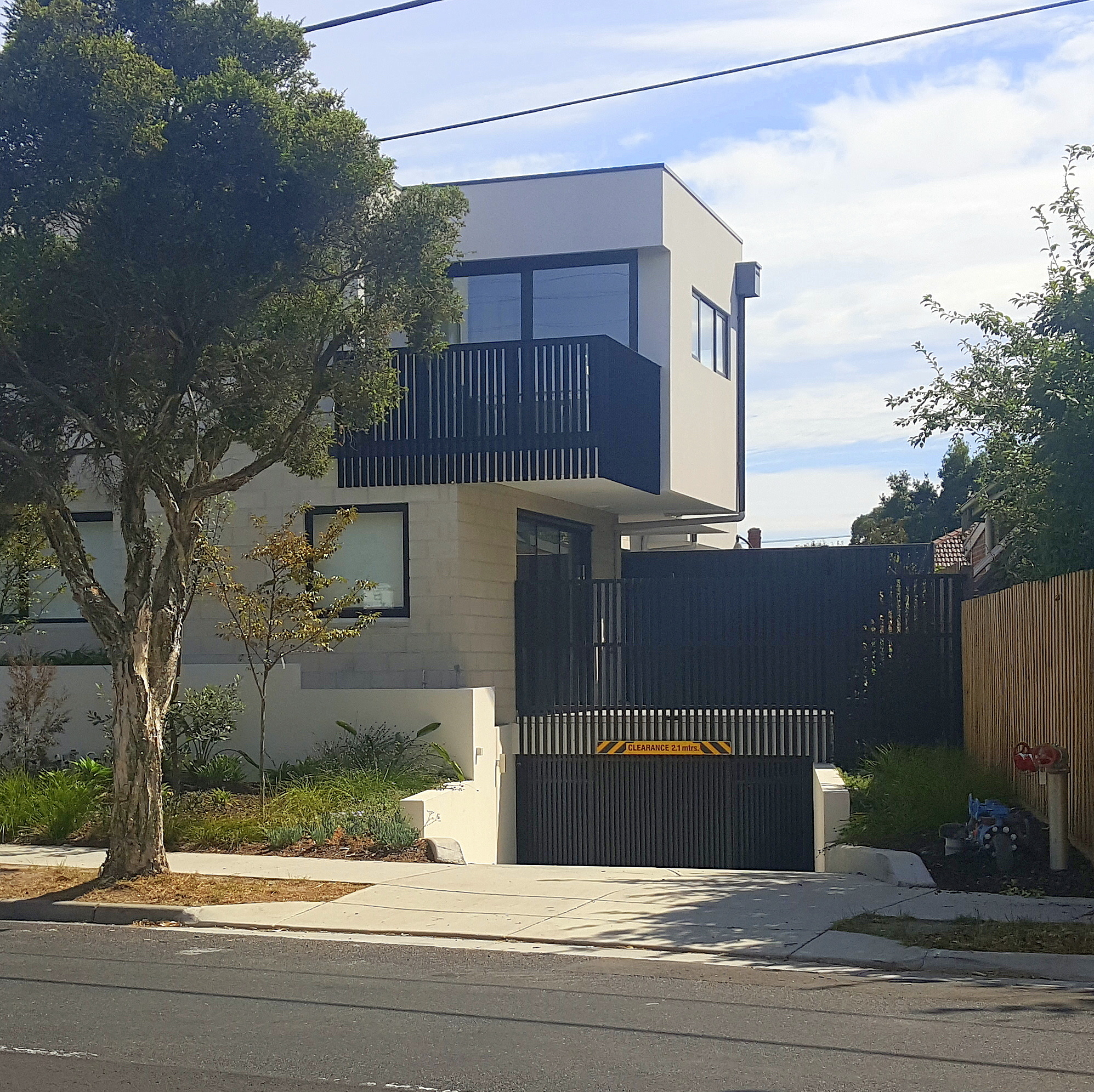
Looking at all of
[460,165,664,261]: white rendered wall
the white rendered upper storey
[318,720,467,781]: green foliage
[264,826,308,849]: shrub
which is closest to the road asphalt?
[264,826,308,849]: shrub

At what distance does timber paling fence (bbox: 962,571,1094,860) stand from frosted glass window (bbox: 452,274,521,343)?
7.95m

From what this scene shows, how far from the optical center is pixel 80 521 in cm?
2098

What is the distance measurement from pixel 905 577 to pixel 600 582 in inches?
159

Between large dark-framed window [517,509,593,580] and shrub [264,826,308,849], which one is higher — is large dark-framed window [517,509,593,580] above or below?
above

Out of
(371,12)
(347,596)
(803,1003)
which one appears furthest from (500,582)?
(803,1003)

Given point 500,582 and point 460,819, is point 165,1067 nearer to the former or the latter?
point 460,819

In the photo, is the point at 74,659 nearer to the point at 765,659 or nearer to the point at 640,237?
the point at 765,659

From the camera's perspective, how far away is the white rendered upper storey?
736 inches

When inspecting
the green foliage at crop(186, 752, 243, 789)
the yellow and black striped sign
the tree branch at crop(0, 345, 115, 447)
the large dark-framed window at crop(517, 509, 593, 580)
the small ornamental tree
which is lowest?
the green foliage at crop(186, 752, 243, 789)

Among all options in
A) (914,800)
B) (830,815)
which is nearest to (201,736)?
(830,815)

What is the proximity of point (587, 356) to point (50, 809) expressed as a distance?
27.9 ft

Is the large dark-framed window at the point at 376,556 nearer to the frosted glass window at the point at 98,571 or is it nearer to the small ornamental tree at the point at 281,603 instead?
the small ornamental tree at the point at 281,603

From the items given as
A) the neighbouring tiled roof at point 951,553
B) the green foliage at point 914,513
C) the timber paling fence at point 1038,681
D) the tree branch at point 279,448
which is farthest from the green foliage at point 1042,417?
the green foliage at point 914,513

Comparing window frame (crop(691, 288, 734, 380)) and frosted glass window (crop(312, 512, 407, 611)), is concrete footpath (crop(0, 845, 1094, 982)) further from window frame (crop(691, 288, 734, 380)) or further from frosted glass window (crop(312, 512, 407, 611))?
window frame (crop(691, 288, 734, 380))
